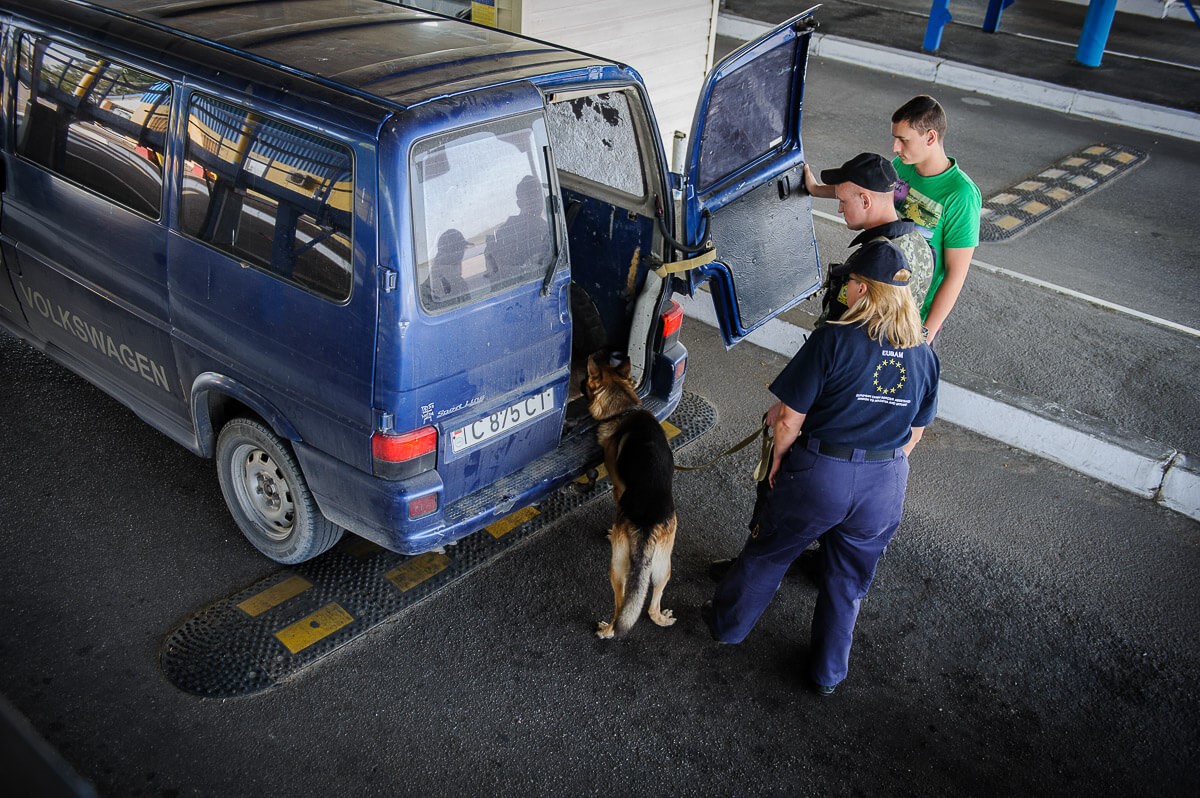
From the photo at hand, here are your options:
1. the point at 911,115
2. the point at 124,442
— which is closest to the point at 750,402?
the point at 911,115

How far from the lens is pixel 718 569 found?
4414 mm

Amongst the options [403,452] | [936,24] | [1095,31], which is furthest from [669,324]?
[1095,31]

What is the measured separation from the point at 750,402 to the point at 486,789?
10.1ft

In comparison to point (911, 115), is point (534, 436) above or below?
below

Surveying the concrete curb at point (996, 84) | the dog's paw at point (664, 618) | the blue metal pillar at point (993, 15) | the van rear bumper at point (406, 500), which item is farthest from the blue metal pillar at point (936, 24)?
the dog's paw at point (664, 618)

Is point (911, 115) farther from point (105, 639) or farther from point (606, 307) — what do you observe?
point (105, 639)

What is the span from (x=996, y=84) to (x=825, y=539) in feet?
33.1

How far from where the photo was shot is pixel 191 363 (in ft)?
13.2

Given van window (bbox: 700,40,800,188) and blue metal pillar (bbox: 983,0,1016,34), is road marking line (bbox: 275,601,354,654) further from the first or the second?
blue metal pillar (bbox: 983,0,1016,34)

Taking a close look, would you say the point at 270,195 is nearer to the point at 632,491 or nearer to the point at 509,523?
the point at 632,491

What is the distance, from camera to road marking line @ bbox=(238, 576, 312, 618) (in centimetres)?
401

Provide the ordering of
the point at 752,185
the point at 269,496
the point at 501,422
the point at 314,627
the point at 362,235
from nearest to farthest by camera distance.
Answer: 1. the point at 362,235
2. the point at 501,422
3. the point at 314,627
4. the point at 269,496
5. the point at 752,185

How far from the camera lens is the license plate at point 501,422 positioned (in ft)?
11.9

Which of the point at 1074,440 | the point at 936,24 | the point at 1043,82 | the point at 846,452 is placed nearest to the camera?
the point at 846,452
